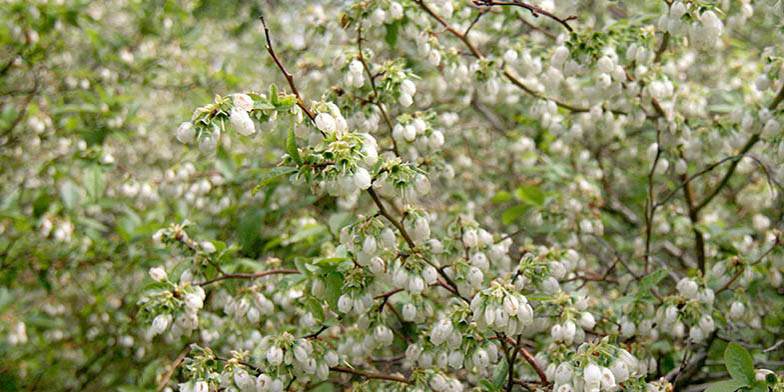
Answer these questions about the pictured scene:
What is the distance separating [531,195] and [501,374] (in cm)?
164

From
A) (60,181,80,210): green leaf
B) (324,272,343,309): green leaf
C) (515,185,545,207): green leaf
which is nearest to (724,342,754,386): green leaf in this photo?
(324,272,343,309): green leaf

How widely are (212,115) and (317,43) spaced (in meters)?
1.92

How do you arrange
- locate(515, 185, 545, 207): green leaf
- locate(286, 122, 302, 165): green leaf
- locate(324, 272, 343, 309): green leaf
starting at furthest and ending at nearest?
locate(515, 185, 545, 207): green leaf
locate(324, 272, 343, 309): green leaf
locate(286, 122, 302, 165): green leaf

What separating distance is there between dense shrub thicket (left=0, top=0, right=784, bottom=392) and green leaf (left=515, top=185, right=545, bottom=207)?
0.09ft

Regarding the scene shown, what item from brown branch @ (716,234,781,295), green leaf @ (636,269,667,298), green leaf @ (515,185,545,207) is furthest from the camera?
green leaf @ (515,185,545,207)

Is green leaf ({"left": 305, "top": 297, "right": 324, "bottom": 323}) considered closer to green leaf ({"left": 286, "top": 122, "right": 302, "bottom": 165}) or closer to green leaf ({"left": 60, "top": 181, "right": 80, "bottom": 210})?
green leaf ({"left": 286, "top": 122, "right": 302, "bottom": 165})

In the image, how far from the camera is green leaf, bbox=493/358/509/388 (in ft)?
7.32

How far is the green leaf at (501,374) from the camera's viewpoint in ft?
7.32

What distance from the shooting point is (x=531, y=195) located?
370 centimetres

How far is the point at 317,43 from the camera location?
12.3 ft

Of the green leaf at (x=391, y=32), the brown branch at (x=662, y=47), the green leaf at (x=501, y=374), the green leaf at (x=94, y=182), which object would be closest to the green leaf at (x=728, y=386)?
the green leaf at (x=501, y=374)

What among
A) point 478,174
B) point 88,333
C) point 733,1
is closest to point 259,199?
point 478,174

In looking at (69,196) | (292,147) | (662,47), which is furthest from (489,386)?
(69,196)

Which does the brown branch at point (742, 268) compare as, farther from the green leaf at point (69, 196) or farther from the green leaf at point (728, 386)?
the green leaf at point (69, 196)
